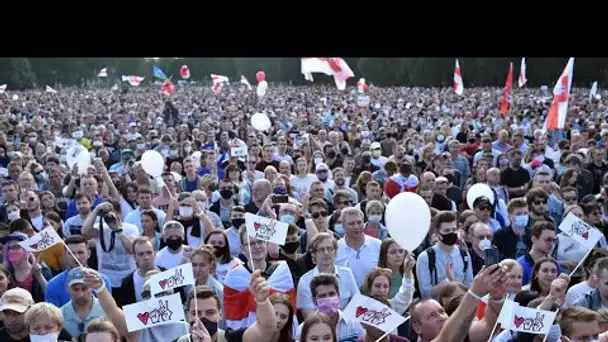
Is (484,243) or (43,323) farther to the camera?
(484,243)

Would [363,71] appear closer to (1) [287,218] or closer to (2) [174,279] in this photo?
(1) [287,218]

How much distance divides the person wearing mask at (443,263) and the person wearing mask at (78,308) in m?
2.50

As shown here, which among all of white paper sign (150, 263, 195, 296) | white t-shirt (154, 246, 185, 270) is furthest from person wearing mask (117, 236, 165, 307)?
white paper sign (150, 263, 195, 296)

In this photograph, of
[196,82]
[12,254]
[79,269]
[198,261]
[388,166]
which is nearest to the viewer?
[79,269]

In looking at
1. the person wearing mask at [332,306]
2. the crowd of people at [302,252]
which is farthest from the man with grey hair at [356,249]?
the person wearing mask at [332,306]

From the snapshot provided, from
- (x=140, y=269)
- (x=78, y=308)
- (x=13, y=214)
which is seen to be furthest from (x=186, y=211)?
(x=78, y=308)

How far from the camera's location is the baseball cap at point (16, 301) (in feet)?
17.7

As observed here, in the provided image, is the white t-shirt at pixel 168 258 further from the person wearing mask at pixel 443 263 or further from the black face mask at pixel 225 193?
the black face mask at pixel 225 193

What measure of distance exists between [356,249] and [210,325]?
2.22 m

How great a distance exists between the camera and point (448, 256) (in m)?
6.86

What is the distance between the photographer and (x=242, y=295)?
6.14m
